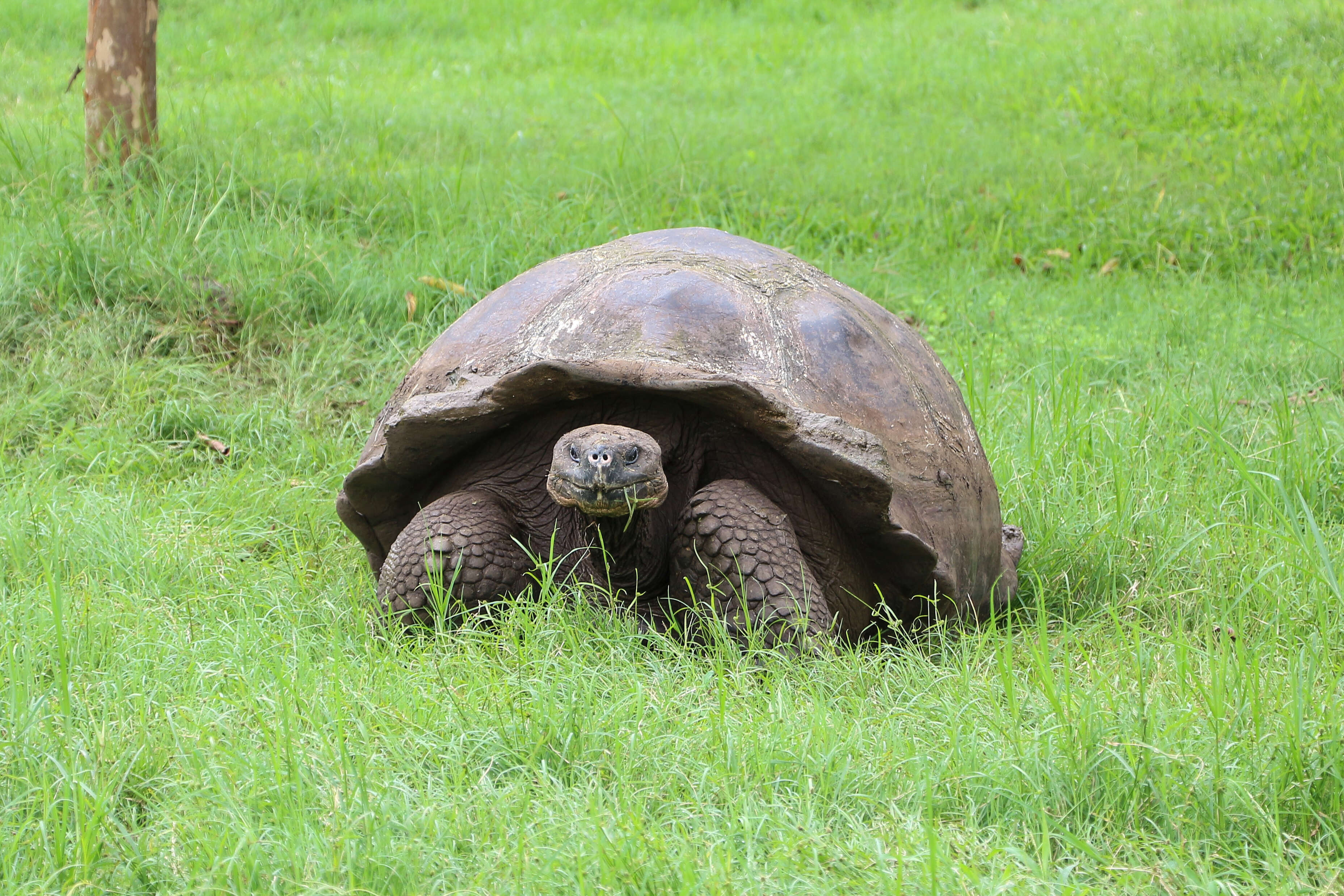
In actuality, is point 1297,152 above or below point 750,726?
above

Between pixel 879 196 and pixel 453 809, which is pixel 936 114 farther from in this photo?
pixel 453 809

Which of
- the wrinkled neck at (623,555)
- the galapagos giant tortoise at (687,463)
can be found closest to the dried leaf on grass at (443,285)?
the galapagos giant tortoise at (687,463)

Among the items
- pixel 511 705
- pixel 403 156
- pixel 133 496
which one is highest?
pixel 403 156

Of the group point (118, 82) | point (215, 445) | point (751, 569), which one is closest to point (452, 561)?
point (751, 569)

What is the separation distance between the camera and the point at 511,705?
2191 millimetres

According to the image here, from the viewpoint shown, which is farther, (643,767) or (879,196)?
(879,196)

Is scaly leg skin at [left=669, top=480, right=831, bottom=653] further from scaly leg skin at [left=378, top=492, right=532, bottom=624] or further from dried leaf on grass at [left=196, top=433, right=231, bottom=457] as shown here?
dried leaf on grass at [left=196, top=433, right=231, bottom=457]

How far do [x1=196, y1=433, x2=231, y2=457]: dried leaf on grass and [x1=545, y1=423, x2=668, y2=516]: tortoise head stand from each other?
82.2 inches

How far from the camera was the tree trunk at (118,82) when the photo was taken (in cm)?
541

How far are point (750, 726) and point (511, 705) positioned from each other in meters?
0.42

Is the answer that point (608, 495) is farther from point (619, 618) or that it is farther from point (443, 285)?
point (443, 285)

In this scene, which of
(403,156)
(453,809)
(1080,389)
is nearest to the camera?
(453,809)

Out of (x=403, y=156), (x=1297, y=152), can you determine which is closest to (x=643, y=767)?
(x=403, y=156)

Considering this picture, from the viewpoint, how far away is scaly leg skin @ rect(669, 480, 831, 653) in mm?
2631
